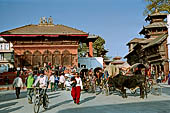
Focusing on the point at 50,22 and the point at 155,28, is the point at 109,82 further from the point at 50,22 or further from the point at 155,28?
the point at 155,28

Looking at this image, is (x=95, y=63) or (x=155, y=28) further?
(x=155, y=28)

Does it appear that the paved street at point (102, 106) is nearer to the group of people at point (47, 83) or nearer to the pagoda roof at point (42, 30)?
the group of people at point (47, 83)

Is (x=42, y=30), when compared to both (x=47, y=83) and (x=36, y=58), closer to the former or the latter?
(x=36, y=58)

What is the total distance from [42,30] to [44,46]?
3.25m

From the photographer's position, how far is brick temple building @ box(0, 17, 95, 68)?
36625 millimetres

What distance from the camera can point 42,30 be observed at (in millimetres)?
38500

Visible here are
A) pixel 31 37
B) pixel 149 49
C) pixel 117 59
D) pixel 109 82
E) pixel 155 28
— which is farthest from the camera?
pixel 117 59

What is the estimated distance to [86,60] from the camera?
41.7m

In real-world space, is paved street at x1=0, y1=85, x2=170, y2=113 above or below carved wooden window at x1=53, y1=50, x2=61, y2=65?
below

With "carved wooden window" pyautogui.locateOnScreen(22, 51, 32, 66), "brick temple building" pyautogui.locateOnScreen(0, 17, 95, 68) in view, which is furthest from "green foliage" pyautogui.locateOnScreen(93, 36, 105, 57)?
"carved wooden window" pyautogui.locateOnScreen(22, 51, 32, 66)

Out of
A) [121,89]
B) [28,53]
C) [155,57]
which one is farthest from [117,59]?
[121,89]

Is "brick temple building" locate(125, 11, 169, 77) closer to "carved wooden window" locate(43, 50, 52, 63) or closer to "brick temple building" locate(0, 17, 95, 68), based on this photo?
"brick temple building" locate(0, 17, 95, 68)

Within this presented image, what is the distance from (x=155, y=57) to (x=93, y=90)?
73.0ft

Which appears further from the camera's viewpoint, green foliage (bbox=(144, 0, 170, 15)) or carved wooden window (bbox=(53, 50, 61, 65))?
carved wooden window (bbox=(53, 50, 61, 65))
